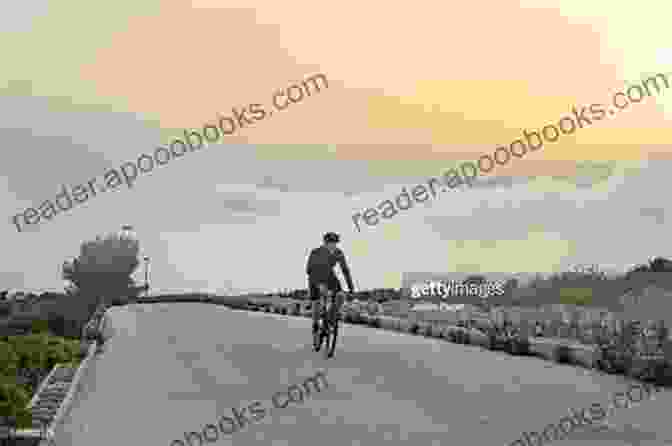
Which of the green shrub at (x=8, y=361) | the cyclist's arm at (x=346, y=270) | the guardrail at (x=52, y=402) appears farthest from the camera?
the cyclist's arm at (x=346, y=270)

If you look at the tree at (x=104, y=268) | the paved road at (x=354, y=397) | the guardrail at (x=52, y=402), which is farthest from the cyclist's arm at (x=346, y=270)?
the tree at (x=104, y=268)

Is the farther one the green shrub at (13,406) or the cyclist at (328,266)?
the cyclist at (328,266)

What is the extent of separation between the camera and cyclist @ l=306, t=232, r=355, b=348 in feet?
55.8

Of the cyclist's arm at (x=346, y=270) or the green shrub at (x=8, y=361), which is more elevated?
the cyclist's arm at (x=346, y=270)

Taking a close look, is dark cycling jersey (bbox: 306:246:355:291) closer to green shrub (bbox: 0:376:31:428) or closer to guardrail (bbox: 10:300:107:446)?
guardrail (bbox: 10:300:107:446)

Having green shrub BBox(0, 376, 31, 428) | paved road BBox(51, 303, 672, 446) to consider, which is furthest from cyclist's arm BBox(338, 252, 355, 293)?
green shrub BBox(0, 376, 31, 428)

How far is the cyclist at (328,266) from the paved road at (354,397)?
1.24m

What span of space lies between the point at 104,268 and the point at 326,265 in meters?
87.2

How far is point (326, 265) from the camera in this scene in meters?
17.0

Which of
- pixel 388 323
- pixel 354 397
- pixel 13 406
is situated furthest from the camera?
pixel 388 323

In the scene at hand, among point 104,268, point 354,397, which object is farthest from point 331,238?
point 104,268

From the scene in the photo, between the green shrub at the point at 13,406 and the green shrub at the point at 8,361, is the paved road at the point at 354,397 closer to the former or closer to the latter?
the green shrub at the point at 13,406

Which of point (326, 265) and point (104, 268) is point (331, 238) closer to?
point (326, 265)

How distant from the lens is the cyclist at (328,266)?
17.0 meters
